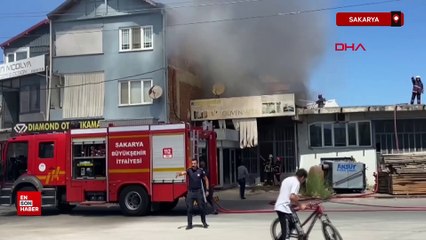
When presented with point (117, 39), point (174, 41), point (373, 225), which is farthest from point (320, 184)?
point (117, 39)

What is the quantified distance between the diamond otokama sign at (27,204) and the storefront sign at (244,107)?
490 inches

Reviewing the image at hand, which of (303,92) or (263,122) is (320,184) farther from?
(303,92)

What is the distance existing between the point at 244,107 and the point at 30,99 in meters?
12.5

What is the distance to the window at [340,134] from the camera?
2638cm

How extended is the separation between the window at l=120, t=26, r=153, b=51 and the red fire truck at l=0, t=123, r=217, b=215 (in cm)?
1155

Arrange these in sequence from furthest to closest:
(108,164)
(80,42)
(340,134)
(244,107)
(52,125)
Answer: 1. (80,42)
2. (244,107)
3. (340,134)
4. (52,125)
5. (108,164)

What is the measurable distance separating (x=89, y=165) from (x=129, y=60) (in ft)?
39.1

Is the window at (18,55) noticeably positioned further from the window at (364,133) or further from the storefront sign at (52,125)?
the window at (364,133)

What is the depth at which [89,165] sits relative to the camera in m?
17.1

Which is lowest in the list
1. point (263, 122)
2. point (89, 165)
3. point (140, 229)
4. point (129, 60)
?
point (140, 229)

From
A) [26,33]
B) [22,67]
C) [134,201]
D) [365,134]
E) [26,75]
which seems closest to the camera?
[134,201]

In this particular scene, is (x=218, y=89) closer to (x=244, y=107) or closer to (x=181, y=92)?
(x=181, y=92)

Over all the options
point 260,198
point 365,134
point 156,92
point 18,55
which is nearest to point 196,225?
point 260,198

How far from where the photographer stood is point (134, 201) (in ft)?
54.2
